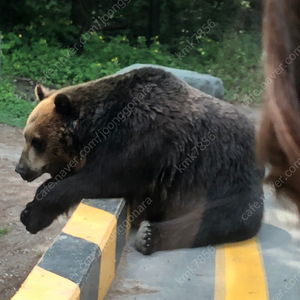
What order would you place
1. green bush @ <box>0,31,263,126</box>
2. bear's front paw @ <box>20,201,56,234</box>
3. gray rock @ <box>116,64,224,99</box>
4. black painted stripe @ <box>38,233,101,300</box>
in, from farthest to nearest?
green bush @ <box>0,31,263,126</box>, gray rock @ <box>116,64,224,99</box>, bear's front paw @ <box>20,201,56,234</box>, black painted stripe @ <box>38,233,101,300</box>

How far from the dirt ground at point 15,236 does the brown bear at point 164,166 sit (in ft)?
1.20

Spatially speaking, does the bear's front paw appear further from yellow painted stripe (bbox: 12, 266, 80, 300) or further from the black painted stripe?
yellow painted stripe (bbox: 12, 266, 80, 300)

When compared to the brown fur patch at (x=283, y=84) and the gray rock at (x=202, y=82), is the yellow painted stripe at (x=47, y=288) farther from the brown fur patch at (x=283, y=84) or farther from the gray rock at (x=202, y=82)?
the gray rock at (x=202, y=82)

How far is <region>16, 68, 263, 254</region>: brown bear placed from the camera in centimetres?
331

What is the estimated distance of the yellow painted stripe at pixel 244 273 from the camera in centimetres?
267

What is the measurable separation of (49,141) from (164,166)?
0.99 m

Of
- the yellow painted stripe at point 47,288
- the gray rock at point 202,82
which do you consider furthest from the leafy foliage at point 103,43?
the yellow painted stripe at point 47,288

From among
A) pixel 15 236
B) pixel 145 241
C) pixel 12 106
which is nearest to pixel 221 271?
pixel 145 241

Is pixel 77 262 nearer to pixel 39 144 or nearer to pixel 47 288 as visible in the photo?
pixel 47 288

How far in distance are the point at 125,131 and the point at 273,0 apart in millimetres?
2480

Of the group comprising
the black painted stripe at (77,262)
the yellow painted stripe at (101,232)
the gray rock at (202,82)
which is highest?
the black painted stripe at (77,262)

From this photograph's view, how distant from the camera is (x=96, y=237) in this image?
2.67m

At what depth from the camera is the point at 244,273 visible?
2912mm

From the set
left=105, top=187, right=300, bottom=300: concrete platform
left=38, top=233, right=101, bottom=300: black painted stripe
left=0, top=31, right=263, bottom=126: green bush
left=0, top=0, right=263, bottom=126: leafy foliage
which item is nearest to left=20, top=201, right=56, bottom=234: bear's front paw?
left=105, top=187, right=300, bottom=300: concrete platform
